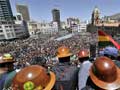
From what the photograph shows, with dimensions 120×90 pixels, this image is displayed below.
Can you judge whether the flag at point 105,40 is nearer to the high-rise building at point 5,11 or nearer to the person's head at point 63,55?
the person's head at point 63,55

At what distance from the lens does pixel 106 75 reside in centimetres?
261

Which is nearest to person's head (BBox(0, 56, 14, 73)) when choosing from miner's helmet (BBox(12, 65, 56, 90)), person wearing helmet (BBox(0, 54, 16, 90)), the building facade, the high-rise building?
person wearing helmet (BBox(0, 54, 16, 90))

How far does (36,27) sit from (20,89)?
509 feet

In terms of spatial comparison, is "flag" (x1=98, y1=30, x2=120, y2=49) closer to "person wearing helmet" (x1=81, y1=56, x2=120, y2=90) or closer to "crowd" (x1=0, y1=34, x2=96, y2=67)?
"person wearing helmet" (x1=81, y1=56, x2=120, y2=90)

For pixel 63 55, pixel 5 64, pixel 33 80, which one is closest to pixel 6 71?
pixel 5 64

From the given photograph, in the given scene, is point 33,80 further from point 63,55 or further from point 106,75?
point 63,55

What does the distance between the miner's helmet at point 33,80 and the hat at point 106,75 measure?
588mm

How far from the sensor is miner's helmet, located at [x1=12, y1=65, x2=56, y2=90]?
239cm

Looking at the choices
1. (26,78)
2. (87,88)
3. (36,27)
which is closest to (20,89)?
(26,78)

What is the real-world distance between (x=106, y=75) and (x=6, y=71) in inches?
79.5

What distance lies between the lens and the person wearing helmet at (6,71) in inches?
141

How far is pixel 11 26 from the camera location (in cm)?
9862

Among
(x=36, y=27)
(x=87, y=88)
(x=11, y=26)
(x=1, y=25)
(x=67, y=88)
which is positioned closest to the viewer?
(x=87, y=88)

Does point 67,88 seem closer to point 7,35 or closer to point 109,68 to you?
point 109,68
